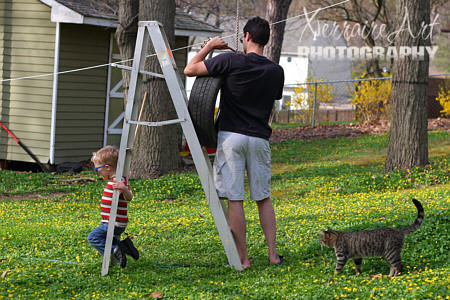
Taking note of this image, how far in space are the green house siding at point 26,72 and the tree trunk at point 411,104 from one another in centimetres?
793

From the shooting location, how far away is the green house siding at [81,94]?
13.8 m

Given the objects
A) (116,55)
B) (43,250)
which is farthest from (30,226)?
(116,55)

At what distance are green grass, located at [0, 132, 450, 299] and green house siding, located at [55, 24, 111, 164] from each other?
1895 mm

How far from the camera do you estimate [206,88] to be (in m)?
5.07

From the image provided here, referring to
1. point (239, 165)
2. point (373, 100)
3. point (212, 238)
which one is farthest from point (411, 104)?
point (373, 100)

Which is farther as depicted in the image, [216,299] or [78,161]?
[78,161]

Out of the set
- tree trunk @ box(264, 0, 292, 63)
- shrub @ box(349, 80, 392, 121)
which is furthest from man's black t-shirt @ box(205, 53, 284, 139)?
shrub @ box(349, 80, 392, 121)

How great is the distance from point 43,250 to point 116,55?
899 cm

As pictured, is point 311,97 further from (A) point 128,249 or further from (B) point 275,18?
(A) point 128,249

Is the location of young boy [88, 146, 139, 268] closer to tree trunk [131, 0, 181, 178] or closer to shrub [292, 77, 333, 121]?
tree trunk [131, 0, 181, 178]

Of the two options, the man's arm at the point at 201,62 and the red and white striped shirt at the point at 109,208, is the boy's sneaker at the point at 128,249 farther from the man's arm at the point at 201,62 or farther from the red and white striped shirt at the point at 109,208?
the man's arm at the point at 201,62

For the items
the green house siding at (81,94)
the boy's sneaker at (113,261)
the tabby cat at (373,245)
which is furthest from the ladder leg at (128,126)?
the green house siding at (81,94)

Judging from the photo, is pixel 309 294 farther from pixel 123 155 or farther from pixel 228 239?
pixel 123 155

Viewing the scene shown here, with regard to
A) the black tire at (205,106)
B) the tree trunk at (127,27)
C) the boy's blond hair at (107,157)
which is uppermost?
the tree trunk at (127,27)
